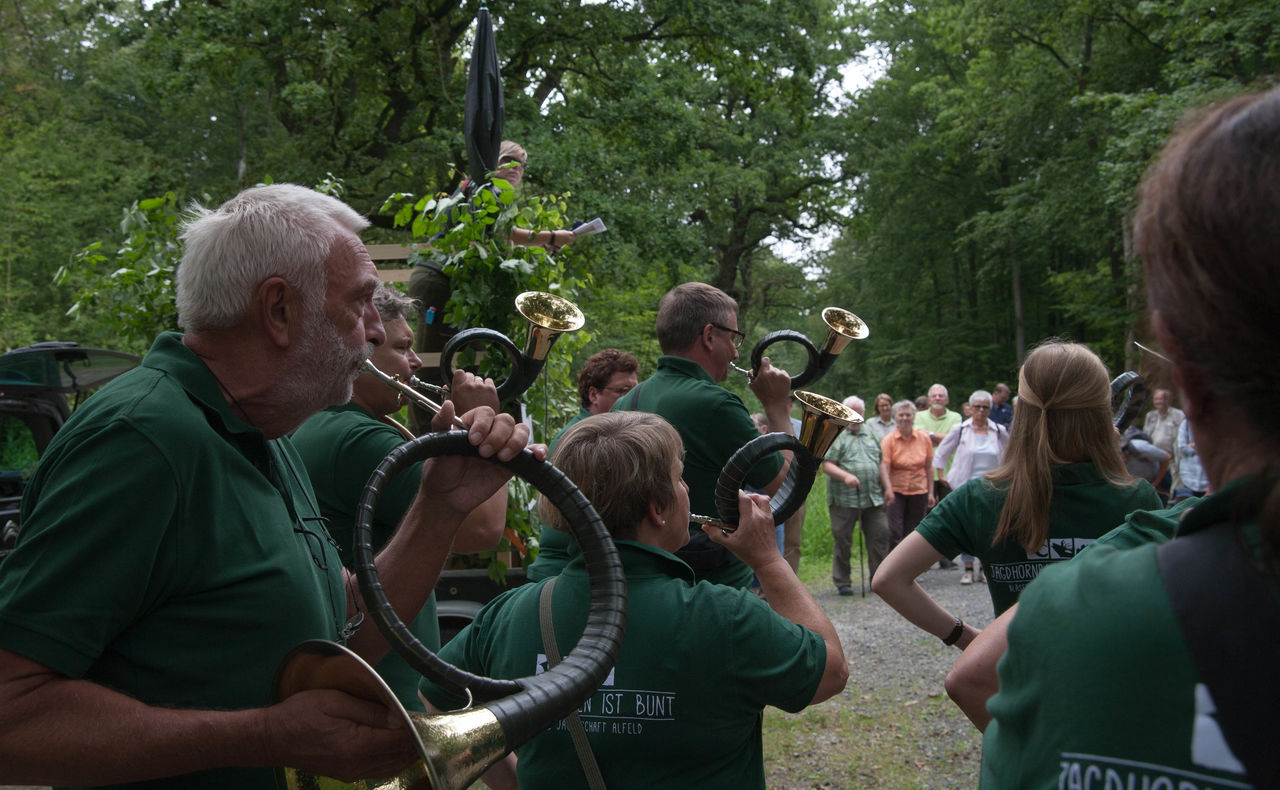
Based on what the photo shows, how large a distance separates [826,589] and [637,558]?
9561 millimetres

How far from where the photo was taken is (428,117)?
15.7m

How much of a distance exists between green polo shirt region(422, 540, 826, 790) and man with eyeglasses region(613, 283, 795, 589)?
143cm

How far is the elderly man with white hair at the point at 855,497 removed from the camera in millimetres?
10695

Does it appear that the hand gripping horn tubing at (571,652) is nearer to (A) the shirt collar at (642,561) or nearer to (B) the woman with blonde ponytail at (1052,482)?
(A) the shirt collar at (642,561)

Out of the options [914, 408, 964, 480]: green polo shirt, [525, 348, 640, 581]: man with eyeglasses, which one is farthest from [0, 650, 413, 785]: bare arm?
[914, 408, 964, 480]: green polo shirt

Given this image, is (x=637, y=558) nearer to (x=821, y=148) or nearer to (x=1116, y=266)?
(x=1116, y=266)

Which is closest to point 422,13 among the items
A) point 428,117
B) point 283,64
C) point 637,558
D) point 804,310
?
point 428,117

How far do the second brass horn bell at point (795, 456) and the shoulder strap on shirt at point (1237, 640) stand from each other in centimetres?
174

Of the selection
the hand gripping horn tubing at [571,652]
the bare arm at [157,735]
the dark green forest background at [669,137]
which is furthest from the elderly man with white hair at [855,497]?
the bare arm at [157,735]

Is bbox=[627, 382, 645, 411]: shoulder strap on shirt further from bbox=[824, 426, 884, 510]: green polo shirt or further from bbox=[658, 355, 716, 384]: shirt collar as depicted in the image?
bbox=[824, 426, 884, 510]: green polo shirt

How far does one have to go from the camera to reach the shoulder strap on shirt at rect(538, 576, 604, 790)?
6.98 ft

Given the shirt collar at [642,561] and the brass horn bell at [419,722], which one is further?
the shirt collar at [642,561]

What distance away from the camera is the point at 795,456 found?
354 cm

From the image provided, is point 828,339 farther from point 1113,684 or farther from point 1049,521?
point 1113,684
